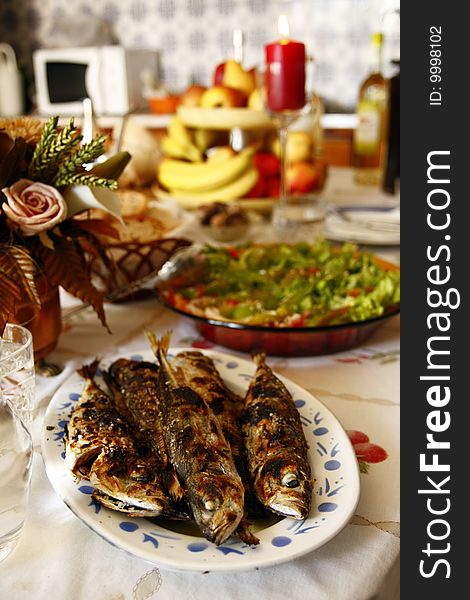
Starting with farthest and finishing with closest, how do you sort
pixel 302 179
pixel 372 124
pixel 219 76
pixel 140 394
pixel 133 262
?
pixel 372 124 → pixel 219 76 → pixel 302 179 → pixel 133 262 → pixel 140 394

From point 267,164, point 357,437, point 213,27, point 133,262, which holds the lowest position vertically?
point 357,437

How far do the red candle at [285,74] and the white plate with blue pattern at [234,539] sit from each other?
982 millimetres

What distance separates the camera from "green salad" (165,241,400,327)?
1001mm

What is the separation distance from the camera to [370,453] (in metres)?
0.75

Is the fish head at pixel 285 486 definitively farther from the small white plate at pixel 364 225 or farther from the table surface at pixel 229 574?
the small white plate at pixel 364 225

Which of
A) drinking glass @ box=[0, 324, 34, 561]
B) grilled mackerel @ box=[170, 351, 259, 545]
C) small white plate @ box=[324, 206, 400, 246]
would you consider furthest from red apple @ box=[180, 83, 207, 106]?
drinking glass @ box=[0, 324, 34, 561]

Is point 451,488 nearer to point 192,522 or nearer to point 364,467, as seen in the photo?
point 364,467

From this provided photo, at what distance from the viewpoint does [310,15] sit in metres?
4.22

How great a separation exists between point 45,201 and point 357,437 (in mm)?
517

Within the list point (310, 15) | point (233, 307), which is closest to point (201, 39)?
point (310, 15)

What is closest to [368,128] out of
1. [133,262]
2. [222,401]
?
[133,262]

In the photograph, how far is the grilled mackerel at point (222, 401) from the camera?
599 mm

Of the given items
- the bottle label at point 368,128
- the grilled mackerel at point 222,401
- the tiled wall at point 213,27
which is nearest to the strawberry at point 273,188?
the bottle label at point 368,128

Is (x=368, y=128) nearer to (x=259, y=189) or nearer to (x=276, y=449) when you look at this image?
(x=259, y=189)
